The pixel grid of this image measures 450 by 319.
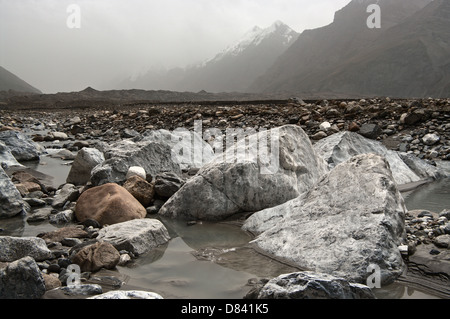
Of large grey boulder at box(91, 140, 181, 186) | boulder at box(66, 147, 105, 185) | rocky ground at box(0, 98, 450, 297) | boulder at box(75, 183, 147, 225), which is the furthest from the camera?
boulder at box(66, 147, 105, 185)

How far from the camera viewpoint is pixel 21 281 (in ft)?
8.07

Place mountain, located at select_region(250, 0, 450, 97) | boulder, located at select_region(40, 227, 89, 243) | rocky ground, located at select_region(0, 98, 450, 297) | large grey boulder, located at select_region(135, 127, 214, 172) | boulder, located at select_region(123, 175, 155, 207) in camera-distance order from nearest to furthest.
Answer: rocky ground, located at select_region(0, 98, 450, 297)
boulder, located at select_region(40, 227, 89, 243)
boulder, located at select_region(123, 175, 155, 207)
large grey boulder, located at select_region(135, 127, 214, 172)
mountain, located at select_region(250, 0, 450, 97)

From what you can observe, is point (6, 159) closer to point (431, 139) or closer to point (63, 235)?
point (63, 235)

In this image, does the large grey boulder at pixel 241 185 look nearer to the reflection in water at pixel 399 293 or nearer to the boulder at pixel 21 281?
the reflection in water at pixel 399 293

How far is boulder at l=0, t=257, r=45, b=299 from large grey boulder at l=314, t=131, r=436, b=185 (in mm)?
4555

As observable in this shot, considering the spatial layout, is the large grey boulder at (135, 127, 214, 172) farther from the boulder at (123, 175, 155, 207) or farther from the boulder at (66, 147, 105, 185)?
the boulder at (123, 175, 155, 207)

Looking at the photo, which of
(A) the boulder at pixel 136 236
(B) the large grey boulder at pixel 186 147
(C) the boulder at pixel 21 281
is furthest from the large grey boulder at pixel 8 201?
(B) the large grey boulder at pixel 186 147

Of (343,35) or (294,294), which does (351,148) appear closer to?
(294,294)

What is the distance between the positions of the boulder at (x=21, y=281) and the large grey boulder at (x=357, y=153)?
179 inches

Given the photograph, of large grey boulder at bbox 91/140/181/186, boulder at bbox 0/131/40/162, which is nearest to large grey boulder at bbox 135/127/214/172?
large grey boulder at bbox 91/140/181/186

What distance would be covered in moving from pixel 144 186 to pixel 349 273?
2.91 meters

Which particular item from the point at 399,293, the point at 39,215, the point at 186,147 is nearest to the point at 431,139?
the point at 186,147

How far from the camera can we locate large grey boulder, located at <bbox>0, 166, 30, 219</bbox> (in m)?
4.50
